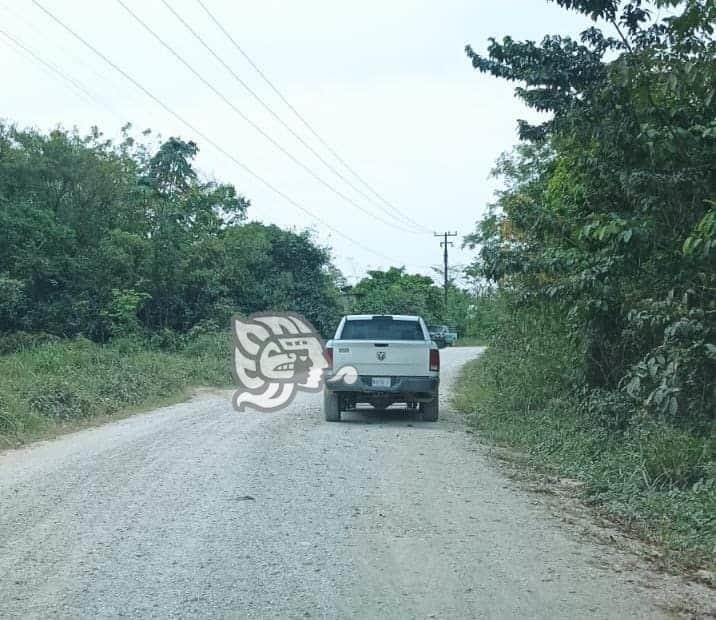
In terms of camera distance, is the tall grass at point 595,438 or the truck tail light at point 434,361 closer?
the tall grass at point 595,438

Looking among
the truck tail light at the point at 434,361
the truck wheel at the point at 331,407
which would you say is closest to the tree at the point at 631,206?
the truck tail light at the point at 434,361

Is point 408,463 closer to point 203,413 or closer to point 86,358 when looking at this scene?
point 203,413

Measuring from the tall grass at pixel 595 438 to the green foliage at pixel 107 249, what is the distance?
1489 centimetres

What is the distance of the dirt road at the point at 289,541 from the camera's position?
16.5 feet

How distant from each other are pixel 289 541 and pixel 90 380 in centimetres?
1189

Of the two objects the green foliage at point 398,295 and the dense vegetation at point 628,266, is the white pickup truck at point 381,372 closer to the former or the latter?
the dense vegetation at point 628,266

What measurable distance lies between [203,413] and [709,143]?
10.2 metres

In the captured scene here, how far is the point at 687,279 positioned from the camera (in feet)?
30.6

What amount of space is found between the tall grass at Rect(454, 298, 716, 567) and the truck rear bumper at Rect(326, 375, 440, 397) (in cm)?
121

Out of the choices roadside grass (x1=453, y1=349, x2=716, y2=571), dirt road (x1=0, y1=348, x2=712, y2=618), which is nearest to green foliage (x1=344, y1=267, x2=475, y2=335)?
roadside grass (x1=453, y1=349, x2=716, y2=571)

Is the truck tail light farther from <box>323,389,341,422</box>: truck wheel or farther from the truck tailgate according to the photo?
<box>323,389,341,422</box>: truck wheel

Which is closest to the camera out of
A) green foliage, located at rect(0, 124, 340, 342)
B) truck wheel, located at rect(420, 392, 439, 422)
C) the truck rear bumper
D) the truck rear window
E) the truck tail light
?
the truck rear bumper

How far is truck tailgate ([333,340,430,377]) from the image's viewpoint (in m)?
13.8

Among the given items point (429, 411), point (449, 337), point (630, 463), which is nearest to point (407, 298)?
point (449, 337)
